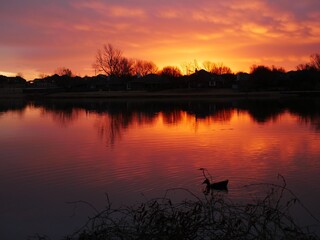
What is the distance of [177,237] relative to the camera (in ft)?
15.6

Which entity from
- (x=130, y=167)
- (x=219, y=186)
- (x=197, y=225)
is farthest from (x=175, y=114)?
(x=197, y=225)

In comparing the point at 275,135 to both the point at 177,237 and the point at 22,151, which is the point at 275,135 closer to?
the point at 22,151

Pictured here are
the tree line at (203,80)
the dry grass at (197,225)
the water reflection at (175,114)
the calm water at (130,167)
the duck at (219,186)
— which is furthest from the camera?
the tree line at (203,80)

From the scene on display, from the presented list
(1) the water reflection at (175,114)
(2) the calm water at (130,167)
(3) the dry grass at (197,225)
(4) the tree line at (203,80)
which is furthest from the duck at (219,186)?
(4) the tree line at (203,80)

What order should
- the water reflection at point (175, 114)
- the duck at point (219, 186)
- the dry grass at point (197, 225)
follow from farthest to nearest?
the water reflection at point (175, 114) → the duck at point (219, 186) → the dry grass at point (197, 225)

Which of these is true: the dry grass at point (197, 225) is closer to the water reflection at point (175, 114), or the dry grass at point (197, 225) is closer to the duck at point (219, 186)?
the duck at point (219, 186)

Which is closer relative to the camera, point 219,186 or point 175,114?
point 219,186

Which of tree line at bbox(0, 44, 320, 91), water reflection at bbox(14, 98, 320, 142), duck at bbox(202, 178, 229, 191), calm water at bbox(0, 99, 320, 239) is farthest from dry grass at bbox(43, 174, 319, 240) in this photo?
tree line at bbox(0, 44, 320, 91)

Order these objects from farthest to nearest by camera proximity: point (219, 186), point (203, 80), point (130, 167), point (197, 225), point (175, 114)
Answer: point (203, 80), point (175, 114), point (130, 167), point (219, 186), point (197, 225)

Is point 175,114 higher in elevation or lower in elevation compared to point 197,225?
lower

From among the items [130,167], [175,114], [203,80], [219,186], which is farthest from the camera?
[203,80]

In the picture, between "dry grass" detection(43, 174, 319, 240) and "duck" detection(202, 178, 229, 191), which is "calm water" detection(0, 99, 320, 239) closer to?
"duck" detection(202, 178, 229, 191)

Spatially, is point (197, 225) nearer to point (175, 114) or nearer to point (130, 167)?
point (130, 167)

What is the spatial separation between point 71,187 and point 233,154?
6305 mm
